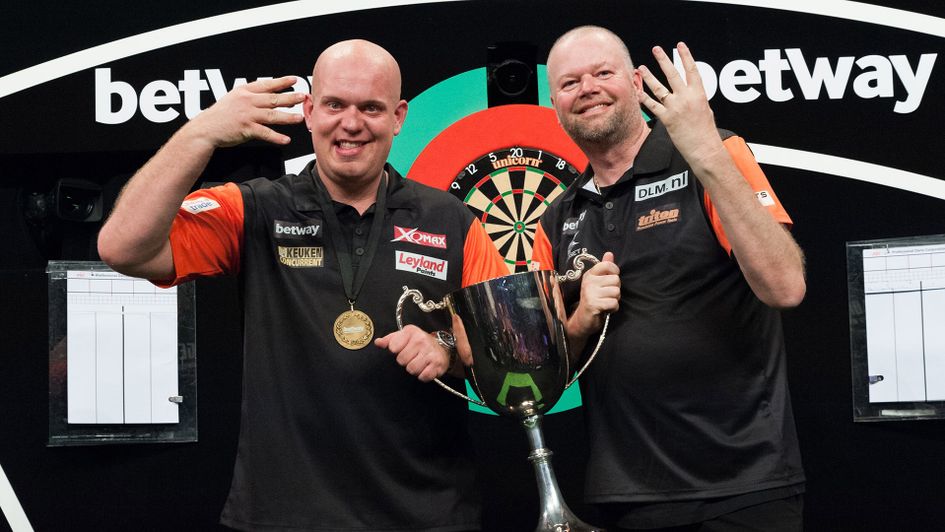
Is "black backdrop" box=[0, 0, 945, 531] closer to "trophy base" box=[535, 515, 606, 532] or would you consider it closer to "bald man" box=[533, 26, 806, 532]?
"bald man" box=[533, 26, 806, 532]

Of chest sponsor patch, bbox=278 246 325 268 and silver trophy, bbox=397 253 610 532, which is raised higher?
chest sponsor patch, bbox=278 246 325 268

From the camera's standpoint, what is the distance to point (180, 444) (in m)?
3.14

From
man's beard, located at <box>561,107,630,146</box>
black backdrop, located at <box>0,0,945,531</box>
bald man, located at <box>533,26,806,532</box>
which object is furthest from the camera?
black backdrop, located at <box>0,0,945,531</box>

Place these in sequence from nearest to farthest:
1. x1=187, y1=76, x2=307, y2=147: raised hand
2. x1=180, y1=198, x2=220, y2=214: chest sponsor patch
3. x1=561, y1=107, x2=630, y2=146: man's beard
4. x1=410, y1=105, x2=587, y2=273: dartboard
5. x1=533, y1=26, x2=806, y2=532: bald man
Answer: x1=187, y1=76, x2=307, y2=147: raised hand < x1=533, y1=26, x2=806, y2=532: bald man < x1=180, y1=198, x2=220, y2=214: chest sponsor patch < x1=561, y1=107, x2=630, y2=146: man's beard < x1=410, y1=105, x2=587, y2=273: dartboard

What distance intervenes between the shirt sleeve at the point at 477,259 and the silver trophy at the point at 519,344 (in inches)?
7.1

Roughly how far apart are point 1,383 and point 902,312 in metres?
3.00

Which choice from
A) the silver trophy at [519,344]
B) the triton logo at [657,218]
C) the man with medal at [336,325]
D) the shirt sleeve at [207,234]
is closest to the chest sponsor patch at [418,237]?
the man with medal at [336,325]

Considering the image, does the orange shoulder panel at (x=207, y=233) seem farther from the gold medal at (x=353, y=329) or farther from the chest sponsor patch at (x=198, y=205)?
the gold medal at (x=353, y=329)

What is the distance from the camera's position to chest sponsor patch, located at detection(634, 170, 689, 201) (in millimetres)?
2172

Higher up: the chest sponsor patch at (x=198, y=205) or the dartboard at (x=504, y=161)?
the dartboard at (x=504, y=161)

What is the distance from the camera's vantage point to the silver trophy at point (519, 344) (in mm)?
1972

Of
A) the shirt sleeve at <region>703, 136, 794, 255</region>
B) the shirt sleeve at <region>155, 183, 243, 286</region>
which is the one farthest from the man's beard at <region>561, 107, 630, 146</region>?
the shirt sleeve at <region>155, 183, 243, 286</region>

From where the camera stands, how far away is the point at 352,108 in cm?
208

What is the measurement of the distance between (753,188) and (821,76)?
127 cm
